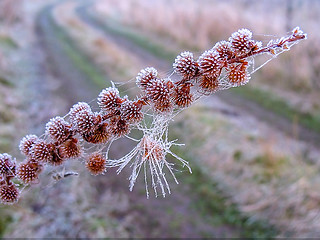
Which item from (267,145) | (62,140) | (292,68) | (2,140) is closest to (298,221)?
(267,145)

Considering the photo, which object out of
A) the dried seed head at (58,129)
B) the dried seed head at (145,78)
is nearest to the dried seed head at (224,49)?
the dried seed head at (145,78)

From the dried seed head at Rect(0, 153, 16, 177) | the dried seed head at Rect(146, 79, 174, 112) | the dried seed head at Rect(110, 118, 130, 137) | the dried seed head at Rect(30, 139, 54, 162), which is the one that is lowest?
the dried seed head at Rect(0, 153, 16, 177)

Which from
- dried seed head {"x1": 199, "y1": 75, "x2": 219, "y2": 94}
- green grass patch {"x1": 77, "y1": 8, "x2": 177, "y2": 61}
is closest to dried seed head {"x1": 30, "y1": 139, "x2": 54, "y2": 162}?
dried seed head {"x1": 199, "y1": 75, "x2": 219, "y2": 94}

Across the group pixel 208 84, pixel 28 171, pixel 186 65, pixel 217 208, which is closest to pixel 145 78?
pixel 186 65

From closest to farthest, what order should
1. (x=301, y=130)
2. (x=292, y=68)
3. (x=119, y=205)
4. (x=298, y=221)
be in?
→ 1. (x=298, y=221)
2. (x=119, y=205)
3. (x=301, y=130)
4. (x=292, y=68)

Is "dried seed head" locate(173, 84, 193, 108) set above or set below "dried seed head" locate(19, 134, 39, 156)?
above

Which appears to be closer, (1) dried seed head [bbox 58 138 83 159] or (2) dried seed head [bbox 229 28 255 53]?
(2) dried seed head [bbox 229 28 255 53]

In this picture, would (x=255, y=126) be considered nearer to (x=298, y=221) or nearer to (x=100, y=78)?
(x=298, y=221)

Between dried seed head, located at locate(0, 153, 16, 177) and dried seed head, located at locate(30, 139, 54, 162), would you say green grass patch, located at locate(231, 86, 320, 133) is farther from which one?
dried seed head, located at locate(0, 153, 16, 177)

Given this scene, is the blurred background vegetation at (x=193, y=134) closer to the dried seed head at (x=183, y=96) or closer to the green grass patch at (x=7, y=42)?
the green grass patch at (x=7, y=42)
